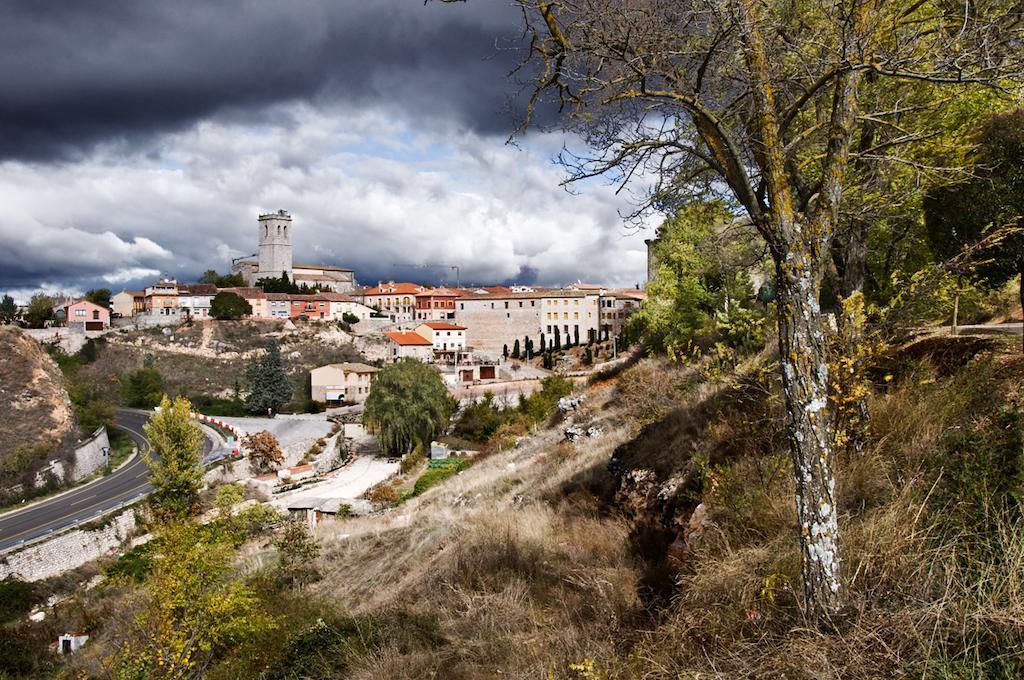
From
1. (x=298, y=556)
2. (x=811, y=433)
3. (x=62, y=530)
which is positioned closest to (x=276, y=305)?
(x=62, y=530)

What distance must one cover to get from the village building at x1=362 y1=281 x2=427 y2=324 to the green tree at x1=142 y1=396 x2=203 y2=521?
82.0 meters

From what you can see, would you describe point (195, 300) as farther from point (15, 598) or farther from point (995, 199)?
point (995, 199)

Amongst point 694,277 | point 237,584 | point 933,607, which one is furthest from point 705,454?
point 694,277

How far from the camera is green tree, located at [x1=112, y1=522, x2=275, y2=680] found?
8766 mm

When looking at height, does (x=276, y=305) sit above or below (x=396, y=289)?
below

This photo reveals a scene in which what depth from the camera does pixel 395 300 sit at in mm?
113125

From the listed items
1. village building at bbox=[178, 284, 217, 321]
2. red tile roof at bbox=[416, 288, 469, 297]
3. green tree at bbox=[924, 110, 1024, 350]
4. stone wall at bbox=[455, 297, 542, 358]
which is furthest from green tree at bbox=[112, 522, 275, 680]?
village building at bbox=[178, 284, 217, 321]

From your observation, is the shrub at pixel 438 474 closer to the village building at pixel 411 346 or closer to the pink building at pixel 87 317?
the village building at pixel 411 346

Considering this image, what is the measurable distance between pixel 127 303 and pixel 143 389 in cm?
4929

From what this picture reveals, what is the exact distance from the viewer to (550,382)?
1638 inches

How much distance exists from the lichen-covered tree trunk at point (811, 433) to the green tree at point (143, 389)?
Answer: 7118 cm

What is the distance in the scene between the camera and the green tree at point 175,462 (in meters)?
26.3

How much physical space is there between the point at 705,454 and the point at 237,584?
8084 millimetres

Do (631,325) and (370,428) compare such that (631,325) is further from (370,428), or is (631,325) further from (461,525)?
(461,525)
